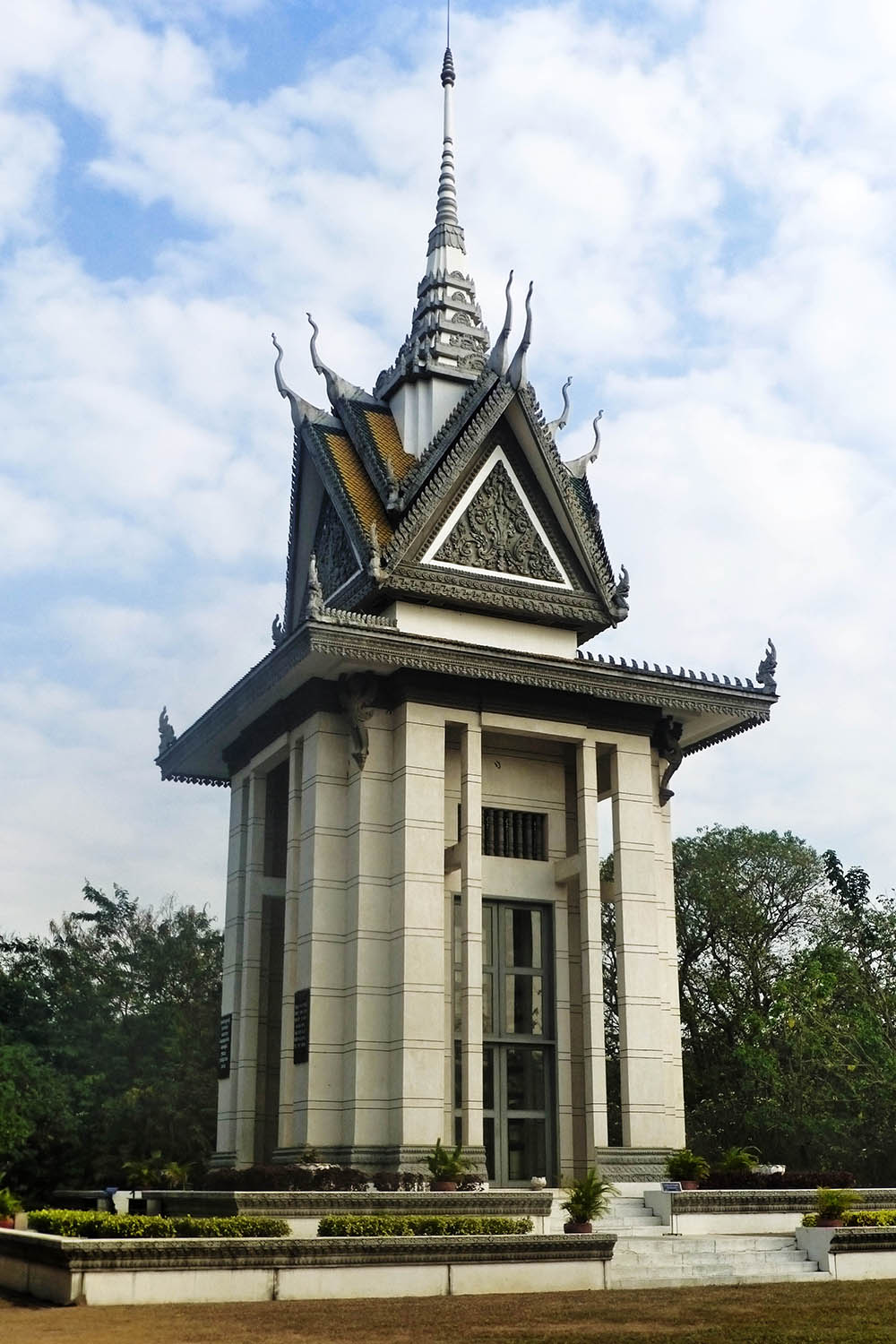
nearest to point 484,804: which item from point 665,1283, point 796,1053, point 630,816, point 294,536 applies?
point 630,816

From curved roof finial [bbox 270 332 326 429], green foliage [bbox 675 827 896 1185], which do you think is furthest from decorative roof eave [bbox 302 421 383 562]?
green foliage [bbox 675 827 896 1185]

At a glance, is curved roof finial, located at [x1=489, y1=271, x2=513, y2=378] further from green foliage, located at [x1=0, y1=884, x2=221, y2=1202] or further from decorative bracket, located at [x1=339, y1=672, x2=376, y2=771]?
green foliage, located at [x1=0, y1=884, x2=221, y2=1202]

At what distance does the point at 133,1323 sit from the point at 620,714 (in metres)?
17.2

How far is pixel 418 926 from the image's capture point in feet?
83.7

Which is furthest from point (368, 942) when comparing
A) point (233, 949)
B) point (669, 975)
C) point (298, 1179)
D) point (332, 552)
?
point (332, 552)

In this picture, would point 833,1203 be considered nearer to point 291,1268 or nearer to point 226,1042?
point 291,1268

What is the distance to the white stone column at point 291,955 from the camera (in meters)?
25.8

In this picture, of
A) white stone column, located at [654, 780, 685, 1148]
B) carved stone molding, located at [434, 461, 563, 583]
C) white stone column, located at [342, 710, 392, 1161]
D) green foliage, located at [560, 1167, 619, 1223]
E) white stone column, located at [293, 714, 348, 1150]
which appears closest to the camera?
green foliage, located at [560, 1167, 619, 1223]

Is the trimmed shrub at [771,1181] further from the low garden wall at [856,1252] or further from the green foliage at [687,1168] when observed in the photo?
the low garden wall at [856,1252]

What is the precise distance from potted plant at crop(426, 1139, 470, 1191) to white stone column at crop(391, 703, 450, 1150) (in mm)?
745

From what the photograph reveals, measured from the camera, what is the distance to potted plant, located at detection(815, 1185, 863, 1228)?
69.0 ft

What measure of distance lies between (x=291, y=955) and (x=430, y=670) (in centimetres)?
565

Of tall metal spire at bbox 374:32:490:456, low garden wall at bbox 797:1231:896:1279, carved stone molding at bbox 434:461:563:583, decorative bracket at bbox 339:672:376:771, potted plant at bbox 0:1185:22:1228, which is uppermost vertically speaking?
tall metal spire at bbox 374:32:490:456

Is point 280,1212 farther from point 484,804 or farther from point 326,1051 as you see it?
point 484,804
